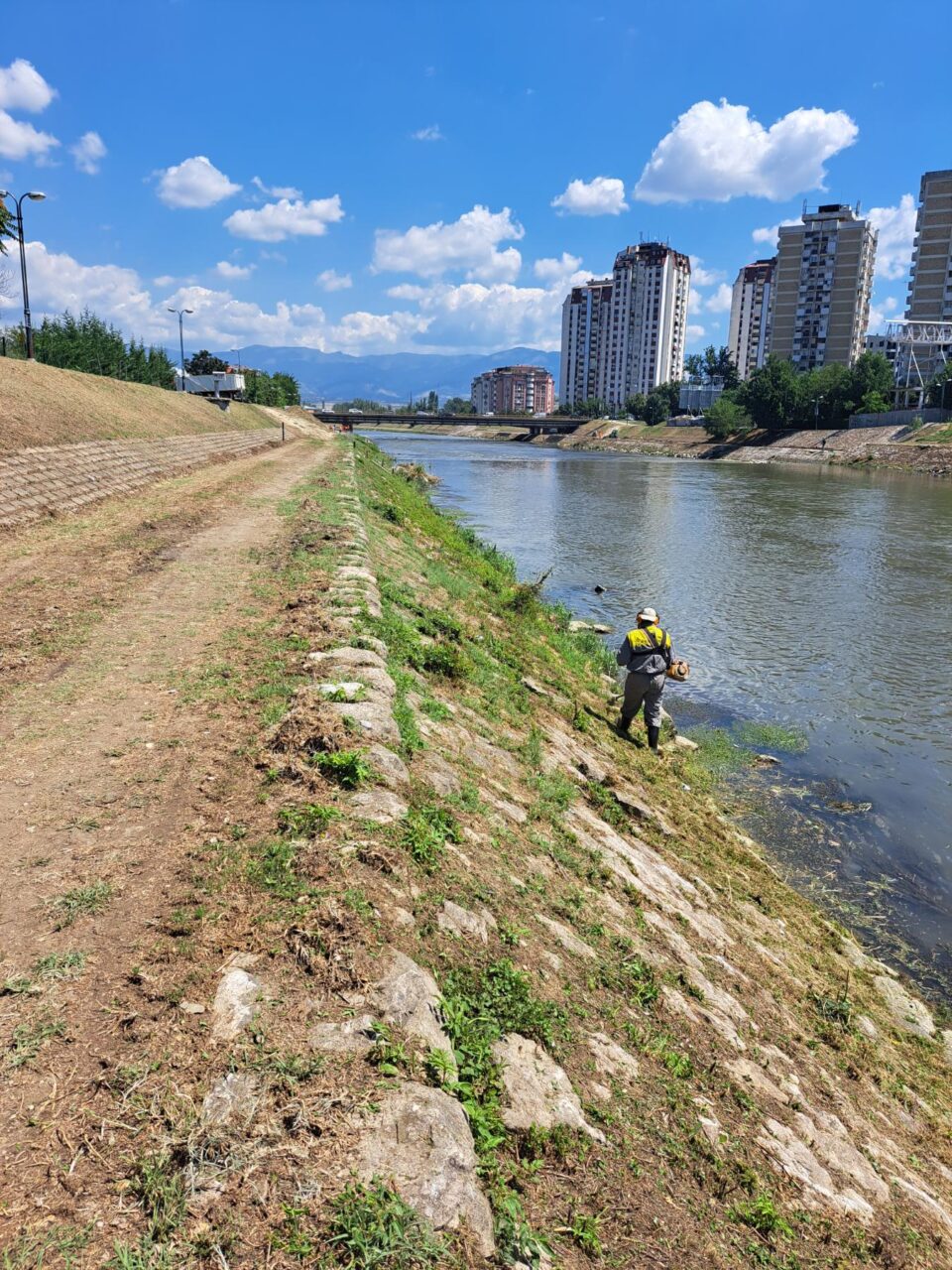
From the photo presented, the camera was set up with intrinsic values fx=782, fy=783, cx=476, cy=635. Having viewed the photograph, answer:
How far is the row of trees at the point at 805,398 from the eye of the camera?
11381 cm

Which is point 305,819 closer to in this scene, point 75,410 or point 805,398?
point 75,410

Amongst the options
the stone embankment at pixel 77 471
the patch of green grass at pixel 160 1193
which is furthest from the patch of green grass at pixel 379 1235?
the stone embankment at pixel 77 471

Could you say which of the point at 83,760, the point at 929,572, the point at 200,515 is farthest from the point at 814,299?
the point at 83,760

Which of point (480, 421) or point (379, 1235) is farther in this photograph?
point (480, 421)

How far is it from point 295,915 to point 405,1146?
1567 mm

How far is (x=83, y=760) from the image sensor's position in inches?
257

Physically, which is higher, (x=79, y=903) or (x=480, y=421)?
(x=480, y=421)

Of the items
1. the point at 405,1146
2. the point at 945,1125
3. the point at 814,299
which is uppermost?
the point at 814,299

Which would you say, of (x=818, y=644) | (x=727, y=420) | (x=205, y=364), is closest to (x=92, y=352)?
(x=205, y=364)

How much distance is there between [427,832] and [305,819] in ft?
3.10

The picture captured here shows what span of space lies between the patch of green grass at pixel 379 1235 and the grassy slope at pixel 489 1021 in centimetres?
1

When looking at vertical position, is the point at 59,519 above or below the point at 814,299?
below

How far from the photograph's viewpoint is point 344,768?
6359mm

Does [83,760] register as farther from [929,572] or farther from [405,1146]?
[929,572]
